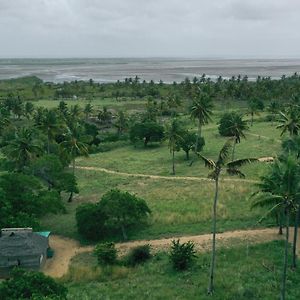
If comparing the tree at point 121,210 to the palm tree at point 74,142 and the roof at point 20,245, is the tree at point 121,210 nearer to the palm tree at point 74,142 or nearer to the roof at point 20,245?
the roof at point 20,245

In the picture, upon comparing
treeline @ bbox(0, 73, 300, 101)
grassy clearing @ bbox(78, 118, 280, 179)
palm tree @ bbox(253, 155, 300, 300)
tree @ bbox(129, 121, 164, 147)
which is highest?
palm tree @ bbox(253, 155, 300, 300)

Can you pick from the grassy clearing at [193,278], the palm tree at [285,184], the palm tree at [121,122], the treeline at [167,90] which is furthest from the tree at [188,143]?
the treeline at [167,90]

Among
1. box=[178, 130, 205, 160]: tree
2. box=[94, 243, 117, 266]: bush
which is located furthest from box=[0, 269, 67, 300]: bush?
box=[178, 130, 205, 160]: tree

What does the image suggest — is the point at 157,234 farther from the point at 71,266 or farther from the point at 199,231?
the point at 71,266

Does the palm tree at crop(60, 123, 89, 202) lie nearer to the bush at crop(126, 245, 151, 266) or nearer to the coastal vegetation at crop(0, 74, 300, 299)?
the coastal vegetation at crop(0, 74, 300, 299)

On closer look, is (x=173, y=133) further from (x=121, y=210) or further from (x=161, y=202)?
(x=121, y=210)

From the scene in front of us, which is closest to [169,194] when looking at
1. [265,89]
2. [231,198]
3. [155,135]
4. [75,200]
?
[231,198]

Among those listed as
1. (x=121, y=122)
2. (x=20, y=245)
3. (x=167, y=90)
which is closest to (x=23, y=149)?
(x=20, y=245)
